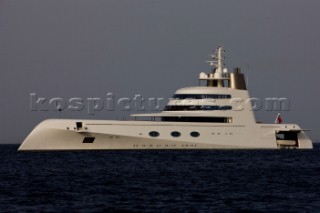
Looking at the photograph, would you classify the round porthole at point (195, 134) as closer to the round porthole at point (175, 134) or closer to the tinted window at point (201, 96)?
the round porthole at point (175, 134)

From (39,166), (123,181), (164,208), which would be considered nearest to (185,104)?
(39,166)

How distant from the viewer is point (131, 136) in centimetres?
7050

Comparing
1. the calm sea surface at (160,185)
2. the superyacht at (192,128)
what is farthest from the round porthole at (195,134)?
the calm sea surface at (160,185)

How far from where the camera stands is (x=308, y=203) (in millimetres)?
34906

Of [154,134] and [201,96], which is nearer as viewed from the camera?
[154,134]

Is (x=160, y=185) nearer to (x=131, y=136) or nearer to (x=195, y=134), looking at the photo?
(x=131, y=136)

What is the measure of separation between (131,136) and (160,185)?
2876cm

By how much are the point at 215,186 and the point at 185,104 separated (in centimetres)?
3477

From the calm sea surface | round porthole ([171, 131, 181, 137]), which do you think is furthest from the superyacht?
the calm sea surface

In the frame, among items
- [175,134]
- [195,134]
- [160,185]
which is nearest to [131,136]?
[175,134]

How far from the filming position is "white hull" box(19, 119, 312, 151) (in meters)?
69.2

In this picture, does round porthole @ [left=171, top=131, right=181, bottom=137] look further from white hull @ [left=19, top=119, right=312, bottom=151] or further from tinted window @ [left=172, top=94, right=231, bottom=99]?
tinted window @ [left=172, top=94, right=231, bottom=99]

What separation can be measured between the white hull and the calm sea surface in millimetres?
6159

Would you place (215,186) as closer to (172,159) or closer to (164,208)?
(164,208)
